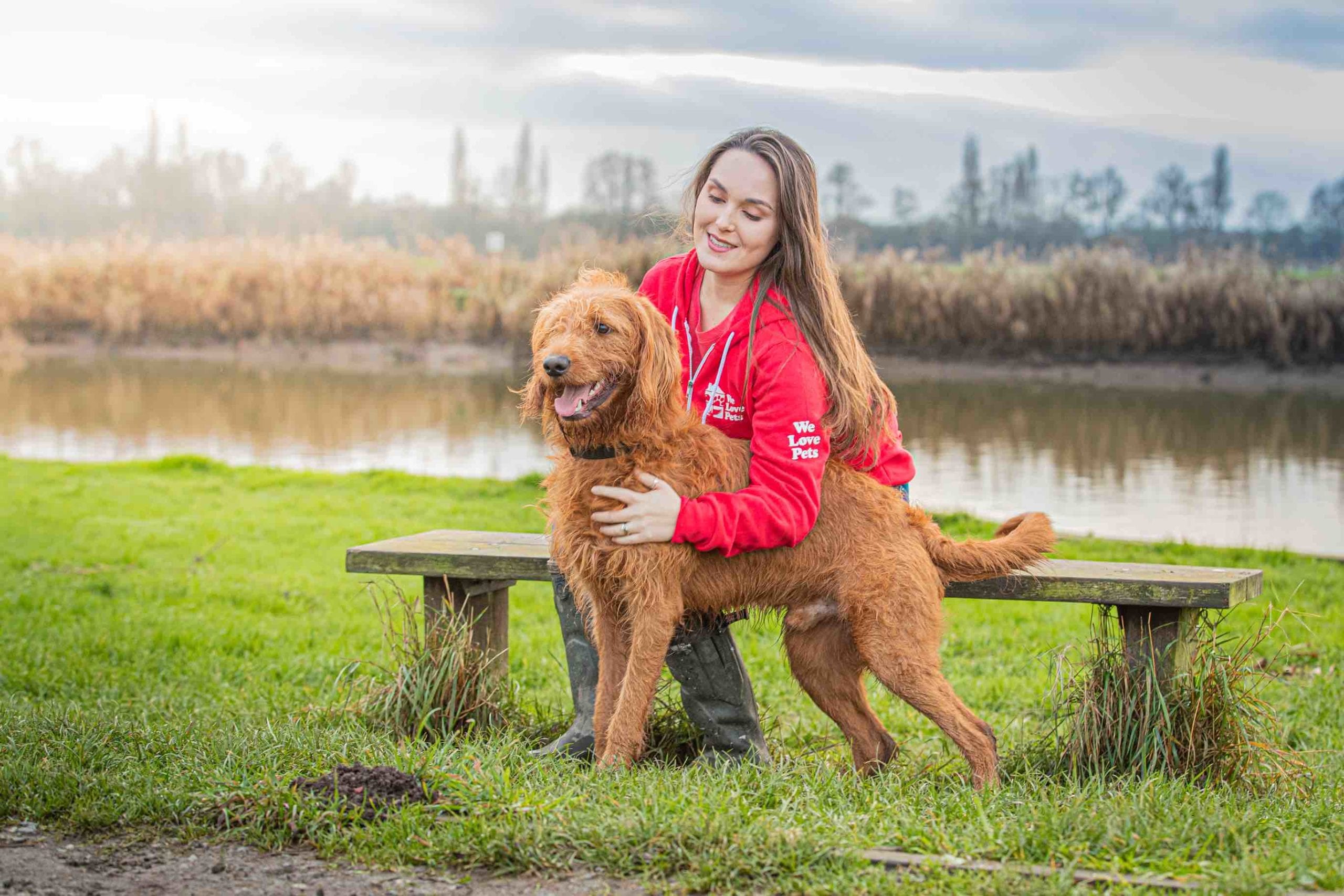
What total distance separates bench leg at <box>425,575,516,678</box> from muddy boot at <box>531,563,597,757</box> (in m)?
0.40

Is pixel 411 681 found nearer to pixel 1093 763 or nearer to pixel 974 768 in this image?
pixel 974 768

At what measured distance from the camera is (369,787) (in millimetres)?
3680

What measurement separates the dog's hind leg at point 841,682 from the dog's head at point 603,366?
952 millimetres

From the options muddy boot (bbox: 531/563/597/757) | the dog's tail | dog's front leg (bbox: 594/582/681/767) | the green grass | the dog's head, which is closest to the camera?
the green grass

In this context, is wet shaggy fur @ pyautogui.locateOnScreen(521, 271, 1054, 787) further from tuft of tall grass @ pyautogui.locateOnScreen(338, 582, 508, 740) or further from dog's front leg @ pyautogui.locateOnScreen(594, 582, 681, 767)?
tuft of tall grass @ pyautogui.locateOnScreen(338, 582, 508, 740)

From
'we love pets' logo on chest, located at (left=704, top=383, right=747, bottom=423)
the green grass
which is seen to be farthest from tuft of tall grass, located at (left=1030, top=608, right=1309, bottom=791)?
'we love pets' logo on chest, located at (left=704, top=383, right=747, bottom=423)

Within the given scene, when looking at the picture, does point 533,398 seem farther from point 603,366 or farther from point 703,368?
point 703,368

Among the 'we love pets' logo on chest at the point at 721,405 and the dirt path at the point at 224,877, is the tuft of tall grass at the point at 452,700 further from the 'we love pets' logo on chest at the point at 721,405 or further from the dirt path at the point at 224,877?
the dirt path at the point at 224,877

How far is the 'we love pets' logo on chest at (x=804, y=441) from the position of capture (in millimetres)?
4047

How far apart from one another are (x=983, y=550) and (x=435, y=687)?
2.16 meters

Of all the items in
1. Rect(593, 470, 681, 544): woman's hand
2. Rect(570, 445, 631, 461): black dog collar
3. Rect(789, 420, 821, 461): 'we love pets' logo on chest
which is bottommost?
Rect(593, 470, 681, 544): woman's hand

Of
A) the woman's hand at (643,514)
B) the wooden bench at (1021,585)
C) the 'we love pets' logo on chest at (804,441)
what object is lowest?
the wooden bench at (1021,585)

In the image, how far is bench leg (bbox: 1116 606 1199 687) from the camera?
4.60m

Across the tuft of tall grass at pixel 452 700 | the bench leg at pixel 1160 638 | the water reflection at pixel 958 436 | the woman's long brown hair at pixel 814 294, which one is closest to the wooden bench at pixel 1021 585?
the bench leg at pixel 1160 638
